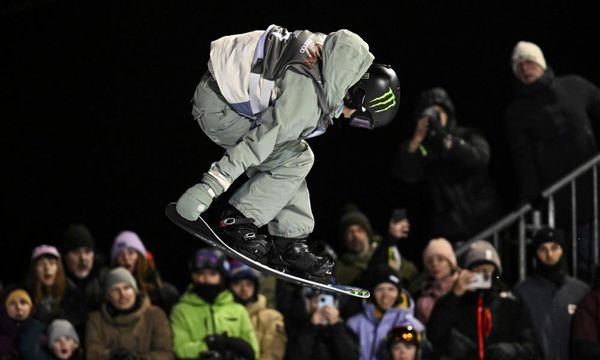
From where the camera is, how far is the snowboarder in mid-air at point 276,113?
579cm

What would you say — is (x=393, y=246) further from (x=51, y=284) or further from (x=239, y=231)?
(x=239, y=231)

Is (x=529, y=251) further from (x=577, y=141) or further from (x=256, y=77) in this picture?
(x=256, y=77)

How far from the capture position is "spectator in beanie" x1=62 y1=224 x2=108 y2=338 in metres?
8.61

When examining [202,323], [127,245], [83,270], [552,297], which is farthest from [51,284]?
[552,297]

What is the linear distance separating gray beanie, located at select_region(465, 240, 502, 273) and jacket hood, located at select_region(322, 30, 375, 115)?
2.70 meters

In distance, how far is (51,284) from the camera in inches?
340

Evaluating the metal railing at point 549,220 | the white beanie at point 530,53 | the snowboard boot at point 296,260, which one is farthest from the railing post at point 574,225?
the snowboard boot at point 296,260

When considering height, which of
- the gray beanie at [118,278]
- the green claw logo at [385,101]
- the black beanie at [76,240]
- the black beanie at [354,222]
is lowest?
the gray beanie at [118,278]

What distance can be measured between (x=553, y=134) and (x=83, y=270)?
9.69 ft

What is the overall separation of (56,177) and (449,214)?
364 cm

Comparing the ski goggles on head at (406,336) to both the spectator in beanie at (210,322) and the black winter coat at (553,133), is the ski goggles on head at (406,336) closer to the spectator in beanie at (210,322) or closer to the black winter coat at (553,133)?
the spectator in beanie at (210,322)

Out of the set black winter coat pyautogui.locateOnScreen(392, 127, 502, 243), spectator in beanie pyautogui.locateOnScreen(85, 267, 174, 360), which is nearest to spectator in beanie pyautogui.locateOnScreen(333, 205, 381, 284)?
black winter coat pyautogui.locateOnScreen(392, 127, 502, 243)

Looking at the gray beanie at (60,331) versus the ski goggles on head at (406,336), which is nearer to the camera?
the ski goggles on head at (406,336)

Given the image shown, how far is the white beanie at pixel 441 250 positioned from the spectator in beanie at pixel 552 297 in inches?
16.6
